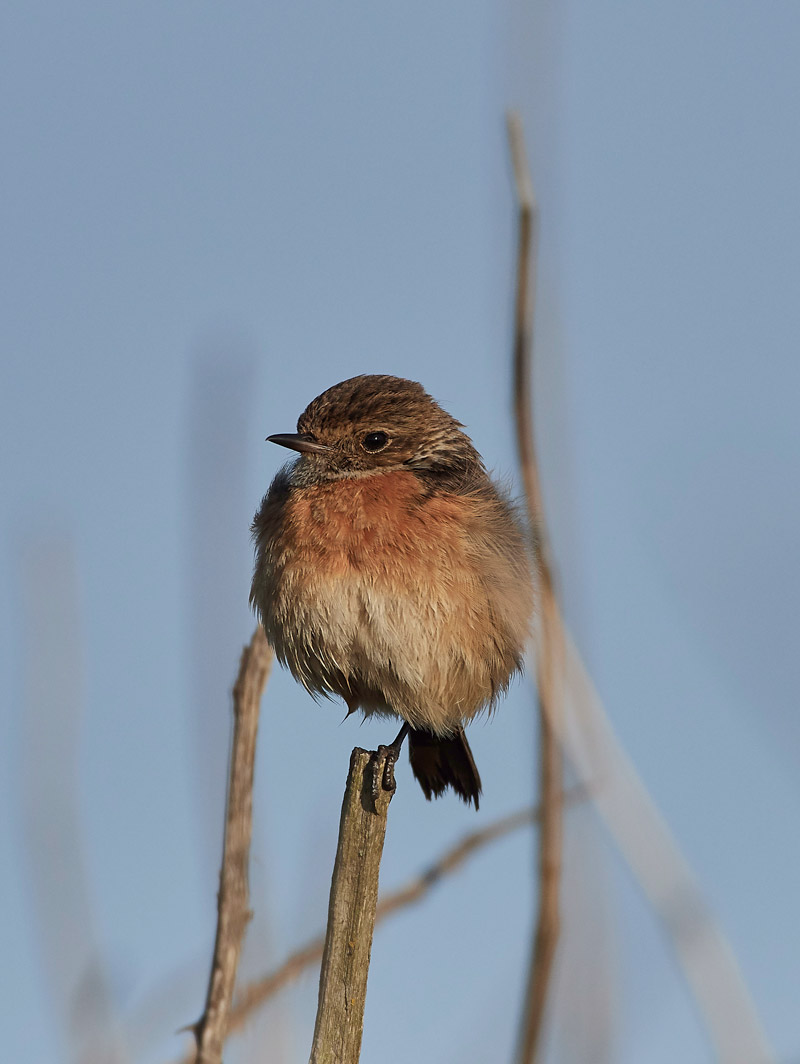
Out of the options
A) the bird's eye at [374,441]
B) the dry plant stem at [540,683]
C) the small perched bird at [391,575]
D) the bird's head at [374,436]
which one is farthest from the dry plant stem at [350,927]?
the bird's eye at [374,441]

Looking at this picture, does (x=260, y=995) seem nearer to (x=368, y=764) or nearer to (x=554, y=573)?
(x=368, y=764)

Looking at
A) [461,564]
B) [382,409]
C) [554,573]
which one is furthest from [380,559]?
[554,573]

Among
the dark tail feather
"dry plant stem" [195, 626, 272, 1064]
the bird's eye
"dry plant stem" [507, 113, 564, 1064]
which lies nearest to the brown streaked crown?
the bird's eye

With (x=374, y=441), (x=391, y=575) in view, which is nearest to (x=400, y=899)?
(x=391, y=575)

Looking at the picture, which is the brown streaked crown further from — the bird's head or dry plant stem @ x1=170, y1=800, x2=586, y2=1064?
dry plant stem @ x1=170, y1=800, x2=586, y2=1064

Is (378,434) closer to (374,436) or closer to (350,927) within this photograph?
(374,436)

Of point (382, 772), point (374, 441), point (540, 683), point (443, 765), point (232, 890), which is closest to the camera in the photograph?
point (540, 683)

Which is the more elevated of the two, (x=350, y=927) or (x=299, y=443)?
(x=299, y=443)
